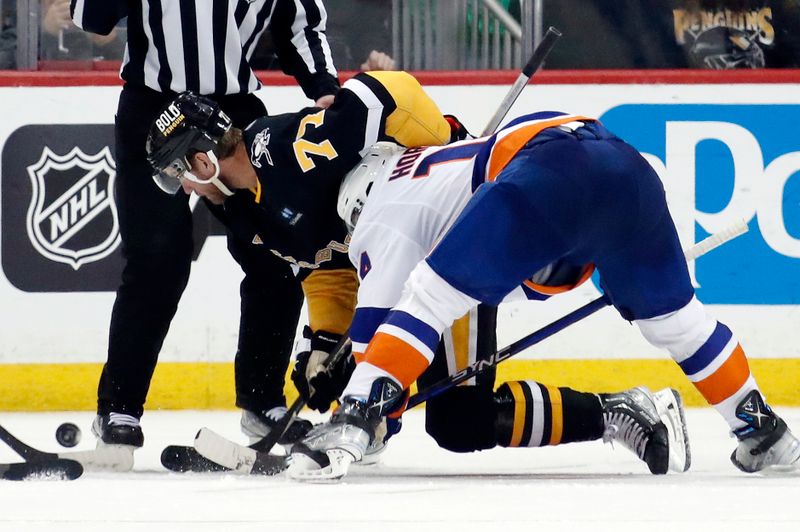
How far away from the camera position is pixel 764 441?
2801 millimetres

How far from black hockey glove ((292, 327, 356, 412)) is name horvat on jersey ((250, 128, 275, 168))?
410mm

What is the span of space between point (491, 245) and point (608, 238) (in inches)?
8.9

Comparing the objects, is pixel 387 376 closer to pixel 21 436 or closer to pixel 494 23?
pixel 21 436

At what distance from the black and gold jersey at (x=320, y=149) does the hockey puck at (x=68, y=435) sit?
67cm

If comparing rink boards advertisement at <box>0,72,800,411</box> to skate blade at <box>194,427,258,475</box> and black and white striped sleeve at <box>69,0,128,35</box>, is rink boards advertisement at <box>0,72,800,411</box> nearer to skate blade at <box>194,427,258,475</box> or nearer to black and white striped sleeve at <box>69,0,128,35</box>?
black and white striped sleeve at <box>69,0,128,35</box>

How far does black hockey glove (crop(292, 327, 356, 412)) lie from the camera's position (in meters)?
3.04

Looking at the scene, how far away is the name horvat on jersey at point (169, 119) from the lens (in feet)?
9.49

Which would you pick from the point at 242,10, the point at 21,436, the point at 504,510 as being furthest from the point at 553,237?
the point at 21,436

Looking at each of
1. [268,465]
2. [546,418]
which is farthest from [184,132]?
[546,418]

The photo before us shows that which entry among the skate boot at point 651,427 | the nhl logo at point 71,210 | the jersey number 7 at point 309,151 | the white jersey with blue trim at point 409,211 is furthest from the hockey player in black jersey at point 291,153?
the nhl logo at point 71,210

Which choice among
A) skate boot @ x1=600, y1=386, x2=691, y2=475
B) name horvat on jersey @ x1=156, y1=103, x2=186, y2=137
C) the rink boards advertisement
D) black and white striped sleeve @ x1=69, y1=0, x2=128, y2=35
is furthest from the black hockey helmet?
the rink boards advertisement

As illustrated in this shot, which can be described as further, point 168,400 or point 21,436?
point 168,400

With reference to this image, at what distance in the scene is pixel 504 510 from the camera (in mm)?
2230

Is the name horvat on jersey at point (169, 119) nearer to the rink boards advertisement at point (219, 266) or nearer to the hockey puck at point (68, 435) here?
the hockey puck at point (68, 435)
